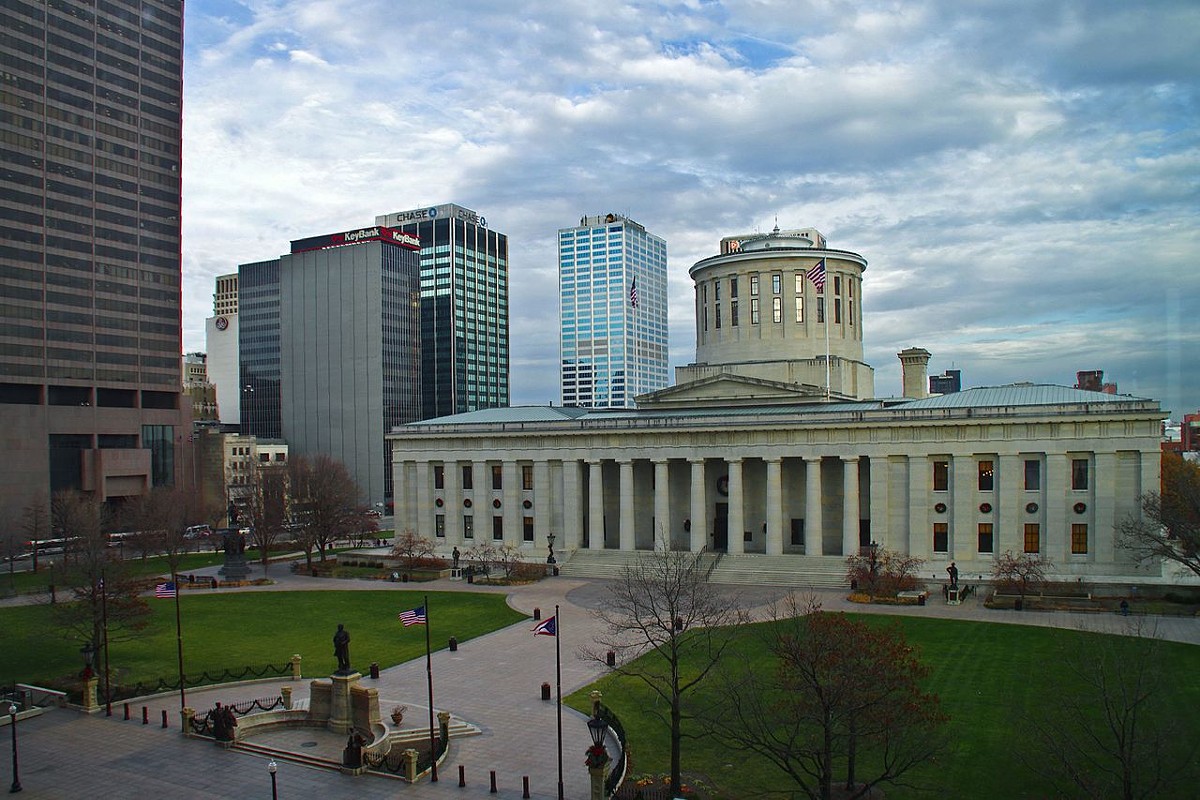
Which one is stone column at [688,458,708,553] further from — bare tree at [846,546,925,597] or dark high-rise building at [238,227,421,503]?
dark high-rise building at [238,227,421,503]

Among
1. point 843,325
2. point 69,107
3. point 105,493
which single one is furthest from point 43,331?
point 843,325

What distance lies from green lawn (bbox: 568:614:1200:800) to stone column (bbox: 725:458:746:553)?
72.2 feet

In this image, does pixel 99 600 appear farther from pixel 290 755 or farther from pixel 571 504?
pixel 571 504

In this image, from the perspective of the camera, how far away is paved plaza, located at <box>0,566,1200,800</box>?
2938 centimetres

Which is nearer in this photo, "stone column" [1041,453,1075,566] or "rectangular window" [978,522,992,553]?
"stone column" [1041,453,1075,566]

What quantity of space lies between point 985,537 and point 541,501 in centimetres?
3740

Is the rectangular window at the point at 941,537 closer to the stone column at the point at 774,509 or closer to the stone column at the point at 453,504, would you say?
the stone column at the point at 774,509

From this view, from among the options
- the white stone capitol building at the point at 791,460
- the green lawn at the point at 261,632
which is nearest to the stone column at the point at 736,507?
the white stone capitol building at the point at 791,460

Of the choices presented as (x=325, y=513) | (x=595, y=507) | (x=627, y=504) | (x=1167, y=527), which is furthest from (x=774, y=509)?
(x=325, y=513)

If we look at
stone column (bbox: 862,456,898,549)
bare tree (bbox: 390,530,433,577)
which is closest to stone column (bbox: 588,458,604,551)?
bare tree (bbox: 390,530,433,577)

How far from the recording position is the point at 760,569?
68562 millimetres

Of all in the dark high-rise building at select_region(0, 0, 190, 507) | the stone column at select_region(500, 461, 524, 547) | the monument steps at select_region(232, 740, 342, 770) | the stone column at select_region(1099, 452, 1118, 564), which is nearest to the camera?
the monument steps at select_region(232, 740, 342, 770)

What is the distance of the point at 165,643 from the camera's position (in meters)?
50.3

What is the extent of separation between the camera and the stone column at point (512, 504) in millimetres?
82500
